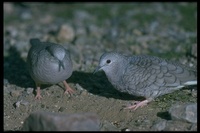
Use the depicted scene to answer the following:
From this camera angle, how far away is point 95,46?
11148 mm

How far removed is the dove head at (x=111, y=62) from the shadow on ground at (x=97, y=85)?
2.15ft

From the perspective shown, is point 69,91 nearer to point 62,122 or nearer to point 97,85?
point 97,85

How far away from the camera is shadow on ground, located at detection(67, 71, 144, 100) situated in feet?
25.7

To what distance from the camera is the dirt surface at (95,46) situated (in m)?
7.27

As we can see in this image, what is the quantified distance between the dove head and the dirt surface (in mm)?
595

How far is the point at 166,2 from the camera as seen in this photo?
15.0 metres

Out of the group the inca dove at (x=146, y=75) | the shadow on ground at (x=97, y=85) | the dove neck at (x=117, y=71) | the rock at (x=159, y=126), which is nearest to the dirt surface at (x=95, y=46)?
the shadow on ground at (x=97, y=85)

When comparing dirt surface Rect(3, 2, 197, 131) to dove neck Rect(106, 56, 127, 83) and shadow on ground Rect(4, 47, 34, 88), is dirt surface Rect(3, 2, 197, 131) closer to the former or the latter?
shadow on ground Rect(4, 47, 34, 88)

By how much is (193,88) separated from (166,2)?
780cm

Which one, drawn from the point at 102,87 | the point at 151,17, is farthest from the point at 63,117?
the point at 151,17

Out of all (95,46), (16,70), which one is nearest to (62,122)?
(16,70)

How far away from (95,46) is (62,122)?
570 centimetres

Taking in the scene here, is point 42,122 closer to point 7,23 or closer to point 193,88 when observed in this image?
point 193,88

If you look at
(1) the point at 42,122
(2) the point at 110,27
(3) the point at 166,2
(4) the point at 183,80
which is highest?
(3) the point at 166,2
